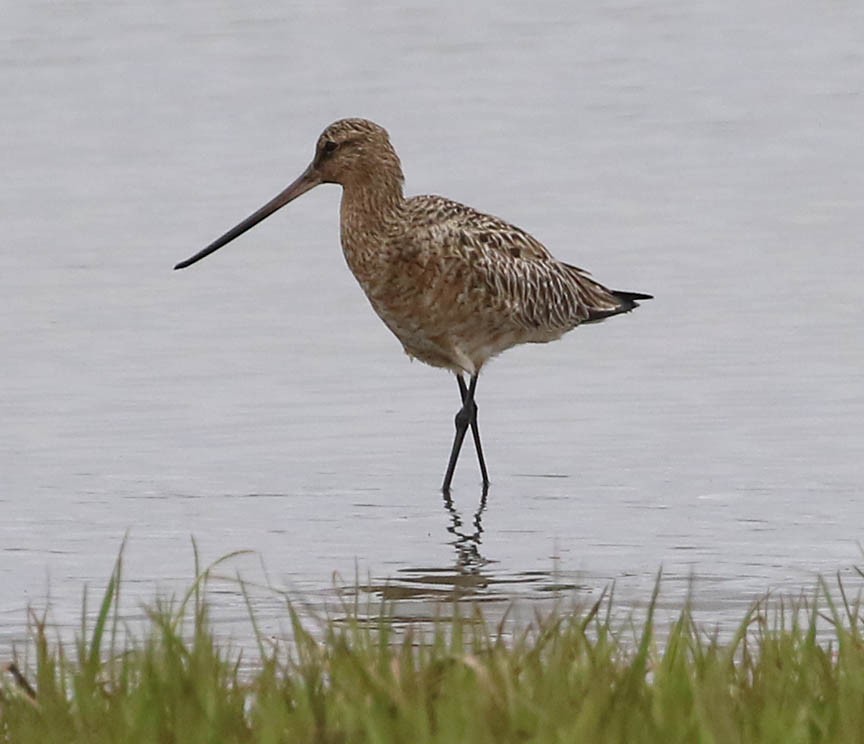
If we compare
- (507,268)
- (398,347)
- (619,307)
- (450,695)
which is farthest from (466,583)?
(398,347)

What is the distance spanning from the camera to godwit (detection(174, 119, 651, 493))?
1059cm

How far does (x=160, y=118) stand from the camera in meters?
20.3

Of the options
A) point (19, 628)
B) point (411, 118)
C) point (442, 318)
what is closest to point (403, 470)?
point (442, 318)

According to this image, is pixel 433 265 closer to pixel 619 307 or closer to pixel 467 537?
pixel 619 307

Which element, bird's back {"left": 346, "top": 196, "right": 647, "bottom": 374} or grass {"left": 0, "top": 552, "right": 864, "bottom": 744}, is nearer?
grass {"left": 0, "top": 552, "right": 864, "bottom": 744}

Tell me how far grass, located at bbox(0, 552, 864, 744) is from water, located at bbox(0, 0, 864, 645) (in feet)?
3.13

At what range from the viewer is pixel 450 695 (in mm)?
4512

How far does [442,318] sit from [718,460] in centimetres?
134

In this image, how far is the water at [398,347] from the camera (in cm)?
902

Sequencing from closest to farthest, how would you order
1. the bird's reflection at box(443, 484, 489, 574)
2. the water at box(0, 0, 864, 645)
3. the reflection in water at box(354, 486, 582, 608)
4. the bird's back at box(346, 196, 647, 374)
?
the reflection in water at box(354, 486, 582, 608), the bird's reflection at box(443, 484, 489, 574), the water at box(0, 0, 864, 645), the bird's back at box(346, 196, 647, 374)

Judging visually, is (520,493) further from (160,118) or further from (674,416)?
(160,118)

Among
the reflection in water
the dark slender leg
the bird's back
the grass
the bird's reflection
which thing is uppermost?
the bird's back

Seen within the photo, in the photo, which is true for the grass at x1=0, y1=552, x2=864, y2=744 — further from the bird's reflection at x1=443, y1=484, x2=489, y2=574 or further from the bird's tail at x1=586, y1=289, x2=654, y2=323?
the bird's tail at x1=586, y1=289, x2=654, y2=323

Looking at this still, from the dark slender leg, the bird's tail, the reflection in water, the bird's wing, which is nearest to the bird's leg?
the dark slender leg
